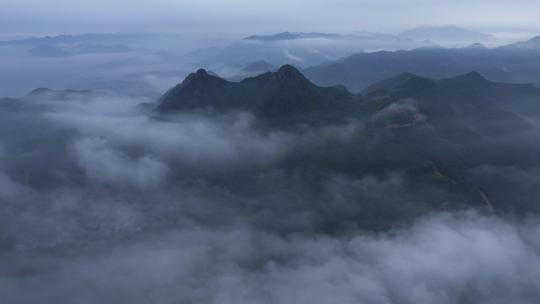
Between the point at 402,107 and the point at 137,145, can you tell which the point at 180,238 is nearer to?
the point at 137,145

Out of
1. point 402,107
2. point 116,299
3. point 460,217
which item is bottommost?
point 116,299

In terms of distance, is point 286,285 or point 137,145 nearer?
point 286,285

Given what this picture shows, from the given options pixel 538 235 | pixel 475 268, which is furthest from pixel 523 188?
pixel 475 268

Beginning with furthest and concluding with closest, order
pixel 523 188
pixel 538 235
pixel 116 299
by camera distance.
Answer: pixel 523 188 < pixel 538 235 < pixel 116 299

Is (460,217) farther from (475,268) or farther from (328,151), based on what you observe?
(328,151)

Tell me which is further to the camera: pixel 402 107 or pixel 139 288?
pixel 402 107

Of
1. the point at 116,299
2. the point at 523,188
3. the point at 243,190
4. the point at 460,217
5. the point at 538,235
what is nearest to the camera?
Answer: the point at 116,299

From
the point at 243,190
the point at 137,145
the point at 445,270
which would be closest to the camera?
the point at 445,270

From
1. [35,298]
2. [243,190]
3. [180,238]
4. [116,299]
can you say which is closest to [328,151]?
[243,190]

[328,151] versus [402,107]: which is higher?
[402,107]
